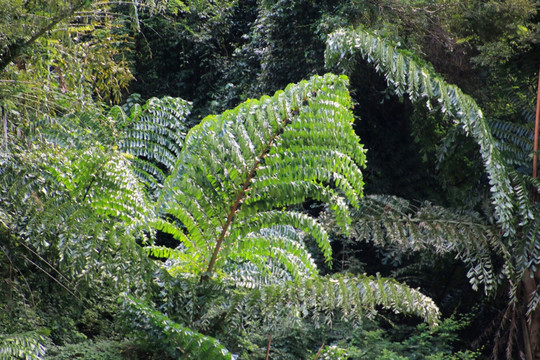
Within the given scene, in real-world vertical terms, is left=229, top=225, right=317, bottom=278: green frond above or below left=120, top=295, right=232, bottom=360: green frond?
above

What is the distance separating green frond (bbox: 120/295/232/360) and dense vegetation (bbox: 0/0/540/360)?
10 mm

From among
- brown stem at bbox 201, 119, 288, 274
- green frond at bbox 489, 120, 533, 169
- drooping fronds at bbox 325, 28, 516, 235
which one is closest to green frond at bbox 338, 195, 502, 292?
drooping fronds at bbox 325, 28, 516, 235

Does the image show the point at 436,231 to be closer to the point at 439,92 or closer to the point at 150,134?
the point at 439,92

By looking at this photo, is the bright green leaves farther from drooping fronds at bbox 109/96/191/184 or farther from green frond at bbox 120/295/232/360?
drooping fronds at bbox 109/96/191/184

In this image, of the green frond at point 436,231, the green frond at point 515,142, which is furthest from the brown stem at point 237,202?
the green frond at point 515,142

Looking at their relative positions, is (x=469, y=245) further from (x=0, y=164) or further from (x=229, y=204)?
(x=0, y=164)

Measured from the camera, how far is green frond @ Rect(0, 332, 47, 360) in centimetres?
279

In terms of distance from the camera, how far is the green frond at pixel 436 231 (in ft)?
15.7

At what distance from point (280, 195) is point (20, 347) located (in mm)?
1504

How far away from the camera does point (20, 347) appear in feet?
9.34

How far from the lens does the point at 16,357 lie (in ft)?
9.46

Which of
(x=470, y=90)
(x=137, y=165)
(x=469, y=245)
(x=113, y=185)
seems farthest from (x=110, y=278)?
(x=470, y=90)

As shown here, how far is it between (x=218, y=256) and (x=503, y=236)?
2.52m

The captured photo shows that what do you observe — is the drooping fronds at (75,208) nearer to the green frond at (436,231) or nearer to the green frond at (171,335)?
the green frond at (171,335)
